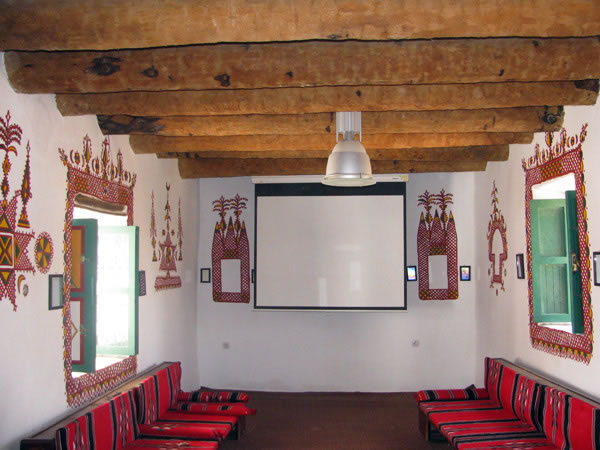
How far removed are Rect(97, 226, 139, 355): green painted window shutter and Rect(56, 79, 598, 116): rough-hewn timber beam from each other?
119 centimetres

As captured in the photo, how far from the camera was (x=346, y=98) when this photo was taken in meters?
3.83

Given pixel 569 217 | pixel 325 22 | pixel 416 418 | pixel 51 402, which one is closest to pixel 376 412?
pixel 416 418

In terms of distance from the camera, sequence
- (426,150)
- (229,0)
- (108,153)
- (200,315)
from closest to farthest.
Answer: (229,0) < (108,153) < (426,150) < (200,315)

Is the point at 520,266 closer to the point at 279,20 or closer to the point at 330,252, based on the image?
the point at 330,252

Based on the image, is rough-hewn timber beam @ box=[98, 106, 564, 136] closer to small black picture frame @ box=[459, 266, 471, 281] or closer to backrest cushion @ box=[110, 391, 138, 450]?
backrest cushion @ box=[110, 391, 138, 450]

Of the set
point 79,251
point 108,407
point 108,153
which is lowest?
point 108,407

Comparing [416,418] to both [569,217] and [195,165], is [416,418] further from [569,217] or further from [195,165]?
[195,165]

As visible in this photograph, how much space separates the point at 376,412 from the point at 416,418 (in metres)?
0.42

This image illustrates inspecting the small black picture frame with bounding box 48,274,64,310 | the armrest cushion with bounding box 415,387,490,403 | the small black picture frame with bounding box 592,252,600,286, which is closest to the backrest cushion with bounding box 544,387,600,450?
the small black picture frame with bounding box 592,252,600,286

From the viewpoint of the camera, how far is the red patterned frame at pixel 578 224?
3.93 metres

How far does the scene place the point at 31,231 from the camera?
11.3 feet

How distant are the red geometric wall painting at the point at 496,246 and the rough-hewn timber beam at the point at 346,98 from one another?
2.12m

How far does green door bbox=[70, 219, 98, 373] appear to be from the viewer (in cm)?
391

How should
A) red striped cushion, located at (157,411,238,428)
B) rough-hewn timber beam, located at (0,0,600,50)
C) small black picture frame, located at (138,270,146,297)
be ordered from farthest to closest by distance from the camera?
small black picture frame, located at (138,270,146,297) → red striped cushion, located at (157,411,238,428) → rough-hewn timber beam, located at (0,0,600,50)
